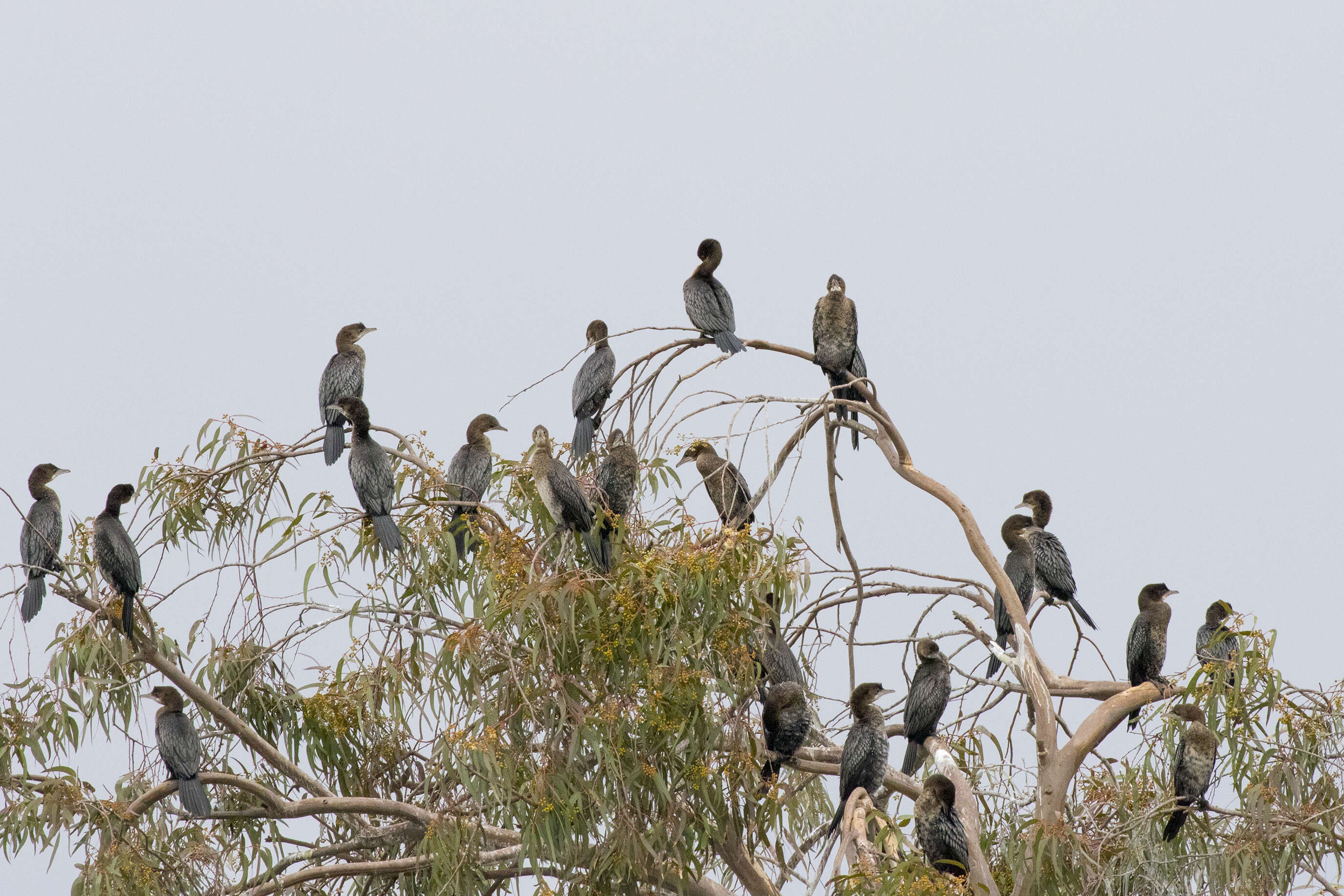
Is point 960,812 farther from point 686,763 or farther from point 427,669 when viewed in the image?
point 427,669

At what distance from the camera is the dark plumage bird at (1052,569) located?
267 inches

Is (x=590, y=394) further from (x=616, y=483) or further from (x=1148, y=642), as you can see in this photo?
(x=1148, y=642)

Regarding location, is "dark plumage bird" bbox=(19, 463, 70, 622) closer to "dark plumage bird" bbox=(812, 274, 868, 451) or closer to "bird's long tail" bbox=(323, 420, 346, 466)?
"bird's long tail" bbox=(323, 420, 346, 466)

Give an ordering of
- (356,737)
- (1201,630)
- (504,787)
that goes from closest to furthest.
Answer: (504,787) < (1201,630) < (356,737)

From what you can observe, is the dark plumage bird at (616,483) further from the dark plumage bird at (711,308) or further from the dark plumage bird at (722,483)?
the dark plumage bird at (711,308)

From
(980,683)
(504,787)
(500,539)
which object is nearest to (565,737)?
(504,787)

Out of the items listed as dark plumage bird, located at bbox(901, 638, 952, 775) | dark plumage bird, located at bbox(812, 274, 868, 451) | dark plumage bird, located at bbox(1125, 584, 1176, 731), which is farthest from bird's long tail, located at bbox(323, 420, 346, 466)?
dark plumage bird, located at bbox(1125, 584, 1176, 731)

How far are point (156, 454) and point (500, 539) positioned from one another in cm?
235

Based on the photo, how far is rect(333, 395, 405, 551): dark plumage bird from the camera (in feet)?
21.6

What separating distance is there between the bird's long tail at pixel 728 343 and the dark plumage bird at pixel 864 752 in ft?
5.84

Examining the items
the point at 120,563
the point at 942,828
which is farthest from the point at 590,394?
the point at 942,828

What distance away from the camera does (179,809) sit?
7.19m

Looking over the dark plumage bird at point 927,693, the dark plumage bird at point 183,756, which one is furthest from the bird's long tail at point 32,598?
the dark plumage bird at point 927,693

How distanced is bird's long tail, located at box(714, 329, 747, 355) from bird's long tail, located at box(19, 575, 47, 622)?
3414 mm
